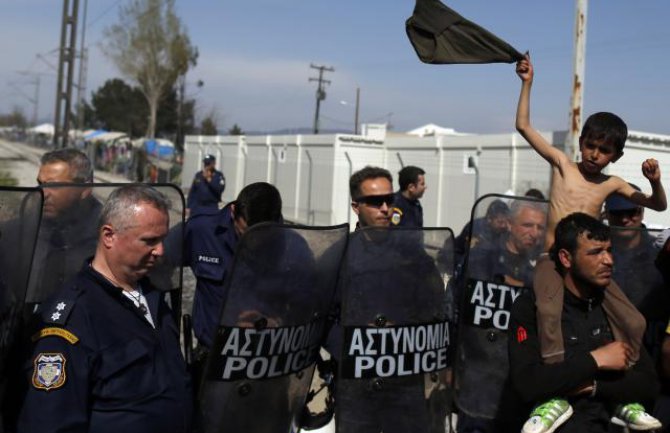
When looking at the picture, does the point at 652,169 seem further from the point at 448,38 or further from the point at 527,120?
the point at 448,38

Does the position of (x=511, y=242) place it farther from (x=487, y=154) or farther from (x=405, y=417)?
(x=487, y=154)

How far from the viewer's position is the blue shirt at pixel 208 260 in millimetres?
3607

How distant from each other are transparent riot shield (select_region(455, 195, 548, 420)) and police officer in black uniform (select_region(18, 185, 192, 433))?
1.53 meters

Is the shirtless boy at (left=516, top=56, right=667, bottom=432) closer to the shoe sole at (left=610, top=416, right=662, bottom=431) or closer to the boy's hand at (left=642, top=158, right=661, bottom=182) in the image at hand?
the boy's hand at (left=642, top=158, right=661, bottom=182)

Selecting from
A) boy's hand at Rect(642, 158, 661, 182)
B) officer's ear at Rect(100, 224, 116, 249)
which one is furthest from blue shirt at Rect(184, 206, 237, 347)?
boy's hand at Rect(642, 158, 661, 182)

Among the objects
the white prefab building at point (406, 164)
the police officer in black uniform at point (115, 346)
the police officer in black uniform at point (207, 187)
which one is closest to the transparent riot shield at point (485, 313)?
the police officer in black uniform at point (115, 346)

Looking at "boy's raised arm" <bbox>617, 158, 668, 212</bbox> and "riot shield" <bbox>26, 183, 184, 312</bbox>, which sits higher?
"boy's raised arm" <bbox>617, 158, 668, 212</bbox>

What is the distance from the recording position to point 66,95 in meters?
34.7

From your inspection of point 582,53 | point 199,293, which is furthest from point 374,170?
point 582,53

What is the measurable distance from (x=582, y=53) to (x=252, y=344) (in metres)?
9.45

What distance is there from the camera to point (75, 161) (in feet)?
12.5

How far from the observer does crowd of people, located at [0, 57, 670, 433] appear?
94.5 inches

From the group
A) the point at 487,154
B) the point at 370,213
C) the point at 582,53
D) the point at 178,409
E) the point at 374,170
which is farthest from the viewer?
the point at 487,154

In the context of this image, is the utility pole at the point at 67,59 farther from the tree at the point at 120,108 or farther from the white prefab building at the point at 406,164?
the tree at the point at 120,108
